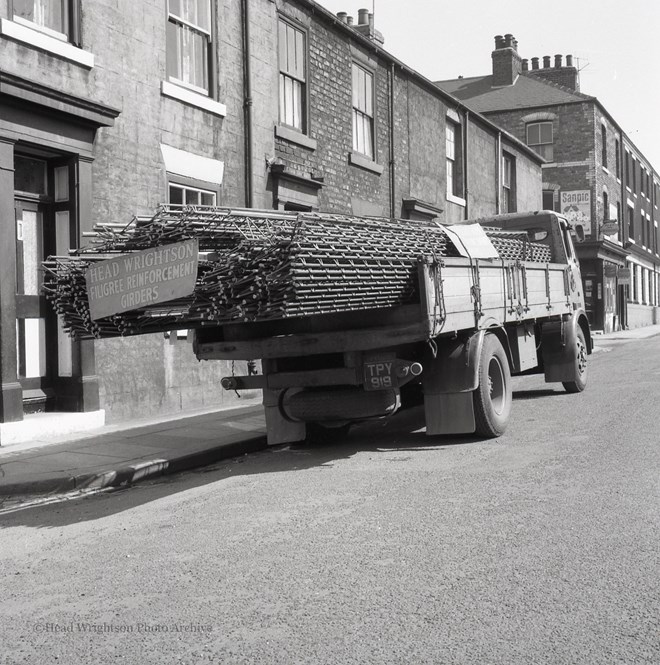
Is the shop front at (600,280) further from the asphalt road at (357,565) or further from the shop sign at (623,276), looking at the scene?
the asphalt road at (357,565)

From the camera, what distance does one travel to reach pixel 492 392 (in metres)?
8.80

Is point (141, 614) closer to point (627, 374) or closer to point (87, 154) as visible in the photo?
point (87, 154)

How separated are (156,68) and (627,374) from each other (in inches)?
370

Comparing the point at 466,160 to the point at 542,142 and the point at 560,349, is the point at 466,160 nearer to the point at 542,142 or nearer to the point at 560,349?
the point at 560,349

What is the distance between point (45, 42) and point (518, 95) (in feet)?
108

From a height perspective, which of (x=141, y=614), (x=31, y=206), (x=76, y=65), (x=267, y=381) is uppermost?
(x=76, y=65)

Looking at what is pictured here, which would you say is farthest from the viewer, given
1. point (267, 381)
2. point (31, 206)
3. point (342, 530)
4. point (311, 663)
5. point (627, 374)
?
point (627, 374)

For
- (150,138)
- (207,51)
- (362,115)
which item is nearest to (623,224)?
(362,115)

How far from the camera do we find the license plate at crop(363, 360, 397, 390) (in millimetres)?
7410

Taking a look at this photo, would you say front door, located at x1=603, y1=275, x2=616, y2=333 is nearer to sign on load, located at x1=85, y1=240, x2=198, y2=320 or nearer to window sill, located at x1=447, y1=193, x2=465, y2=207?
window sill, located at x1=447, y1=193, x2=465, y2=207

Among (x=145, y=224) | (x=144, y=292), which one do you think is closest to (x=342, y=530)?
(x=144, y=292)

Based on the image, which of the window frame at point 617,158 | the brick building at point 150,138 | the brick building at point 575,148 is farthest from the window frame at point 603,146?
the brick building at point 150,138

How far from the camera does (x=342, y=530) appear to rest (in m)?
5.09

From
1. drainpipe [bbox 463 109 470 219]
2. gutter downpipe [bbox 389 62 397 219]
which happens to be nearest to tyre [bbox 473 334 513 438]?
gutter downpipe [bbox 389 62 397 219]
